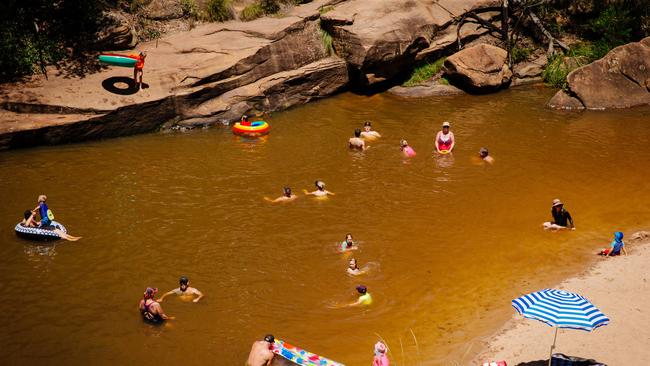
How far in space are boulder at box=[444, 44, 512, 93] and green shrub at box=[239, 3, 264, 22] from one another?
8.99m

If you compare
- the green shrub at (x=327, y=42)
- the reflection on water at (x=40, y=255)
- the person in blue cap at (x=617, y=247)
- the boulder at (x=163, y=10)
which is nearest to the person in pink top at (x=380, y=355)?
the person in blue cap at (x=617, y=247)

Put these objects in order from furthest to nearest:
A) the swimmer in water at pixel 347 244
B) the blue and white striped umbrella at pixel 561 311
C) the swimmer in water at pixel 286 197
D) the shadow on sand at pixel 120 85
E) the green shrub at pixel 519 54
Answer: the green shrub at pixel 519 54 → the shadow on sand at pixel 120 85 → the swimmer in water at pixel 286 197 → the swimmer in water at pixel 347 244 → the blue and white striped umbrella at pixel 561 311

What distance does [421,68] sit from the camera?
1137 inches

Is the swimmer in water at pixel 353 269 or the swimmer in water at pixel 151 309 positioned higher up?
the swimmer in water at pixel 151 309

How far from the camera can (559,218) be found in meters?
15.8

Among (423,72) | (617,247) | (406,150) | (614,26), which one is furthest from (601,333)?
(614,26)

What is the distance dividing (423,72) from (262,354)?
20590 mm

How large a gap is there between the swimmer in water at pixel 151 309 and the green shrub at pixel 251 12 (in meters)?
19.1

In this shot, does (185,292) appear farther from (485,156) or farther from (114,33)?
(114,33)

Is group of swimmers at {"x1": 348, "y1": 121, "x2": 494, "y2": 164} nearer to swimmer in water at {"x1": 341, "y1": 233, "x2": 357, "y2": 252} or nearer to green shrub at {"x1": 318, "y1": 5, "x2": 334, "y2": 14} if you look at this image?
swimmer in water at {"x1": 341, "y1": 233, "x2": 357, "y2": 252}

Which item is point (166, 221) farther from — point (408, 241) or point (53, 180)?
point (408, 241)

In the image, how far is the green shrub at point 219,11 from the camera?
28.8 m

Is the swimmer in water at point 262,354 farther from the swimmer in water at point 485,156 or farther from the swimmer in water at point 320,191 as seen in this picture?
the swimmer in water at point 485,156

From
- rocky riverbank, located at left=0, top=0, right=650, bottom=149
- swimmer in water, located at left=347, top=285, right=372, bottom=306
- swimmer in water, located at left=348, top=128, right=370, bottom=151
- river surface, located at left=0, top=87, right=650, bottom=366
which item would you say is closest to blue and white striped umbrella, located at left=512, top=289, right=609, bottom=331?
river surface, located at left=0, top=87, right=650, bottom=366
